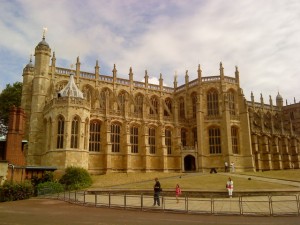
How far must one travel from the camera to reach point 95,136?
4653 cm

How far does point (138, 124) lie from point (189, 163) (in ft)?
37.7

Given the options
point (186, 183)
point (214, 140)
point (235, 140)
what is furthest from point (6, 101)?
point (235, 140)

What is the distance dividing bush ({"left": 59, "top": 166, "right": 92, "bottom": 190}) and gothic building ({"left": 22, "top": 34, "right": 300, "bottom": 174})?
11.9ft

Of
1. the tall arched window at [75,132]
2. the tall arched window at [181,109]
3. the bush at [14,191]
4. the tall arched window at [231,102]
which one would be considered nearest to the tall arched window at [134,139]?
the tall arched window at [181,109]

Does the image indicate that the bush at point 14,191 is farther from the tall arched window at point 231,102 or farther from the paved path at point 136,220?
the tall arched window at point 231,102

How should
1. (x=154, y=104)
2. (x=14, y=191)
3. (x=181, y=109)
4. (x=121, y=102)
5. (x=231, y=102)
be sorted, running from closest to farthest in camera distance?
(x=14, y=191) → (x=231, y=102) → (x=121, y=102) → (x=154, y=104) → (x=181, y=109)

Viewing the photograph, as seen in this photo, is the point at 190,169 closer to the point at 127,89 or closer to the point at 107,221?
the point at 127,89

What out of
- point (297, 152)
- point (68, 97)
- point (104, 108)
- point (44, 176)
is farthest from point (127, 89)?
point (297, 152)

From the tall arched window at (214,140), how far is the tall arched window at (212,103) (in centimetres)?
321

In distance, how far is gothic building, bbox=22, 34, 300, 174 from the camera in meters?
40.6

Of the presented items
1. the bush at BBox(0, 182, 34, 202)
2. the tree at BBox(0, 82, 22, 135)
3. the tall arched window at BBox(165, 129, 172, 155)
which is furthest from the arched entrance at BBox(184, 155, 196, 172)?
the bush at BBox(0, 182, 34, 202)

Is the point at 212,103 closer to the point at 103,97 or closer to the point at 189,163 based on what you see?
the point at 189,163

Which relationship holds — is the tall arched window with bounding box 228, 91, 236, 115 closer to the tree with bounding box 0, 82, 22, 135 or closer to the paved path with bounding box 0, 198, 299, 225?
the tree with bounding box 0, 82, 22, 135

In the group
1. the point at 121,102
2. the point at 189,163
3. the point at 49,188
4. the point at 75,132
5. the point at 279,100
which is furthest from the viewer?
the point at 279,100
